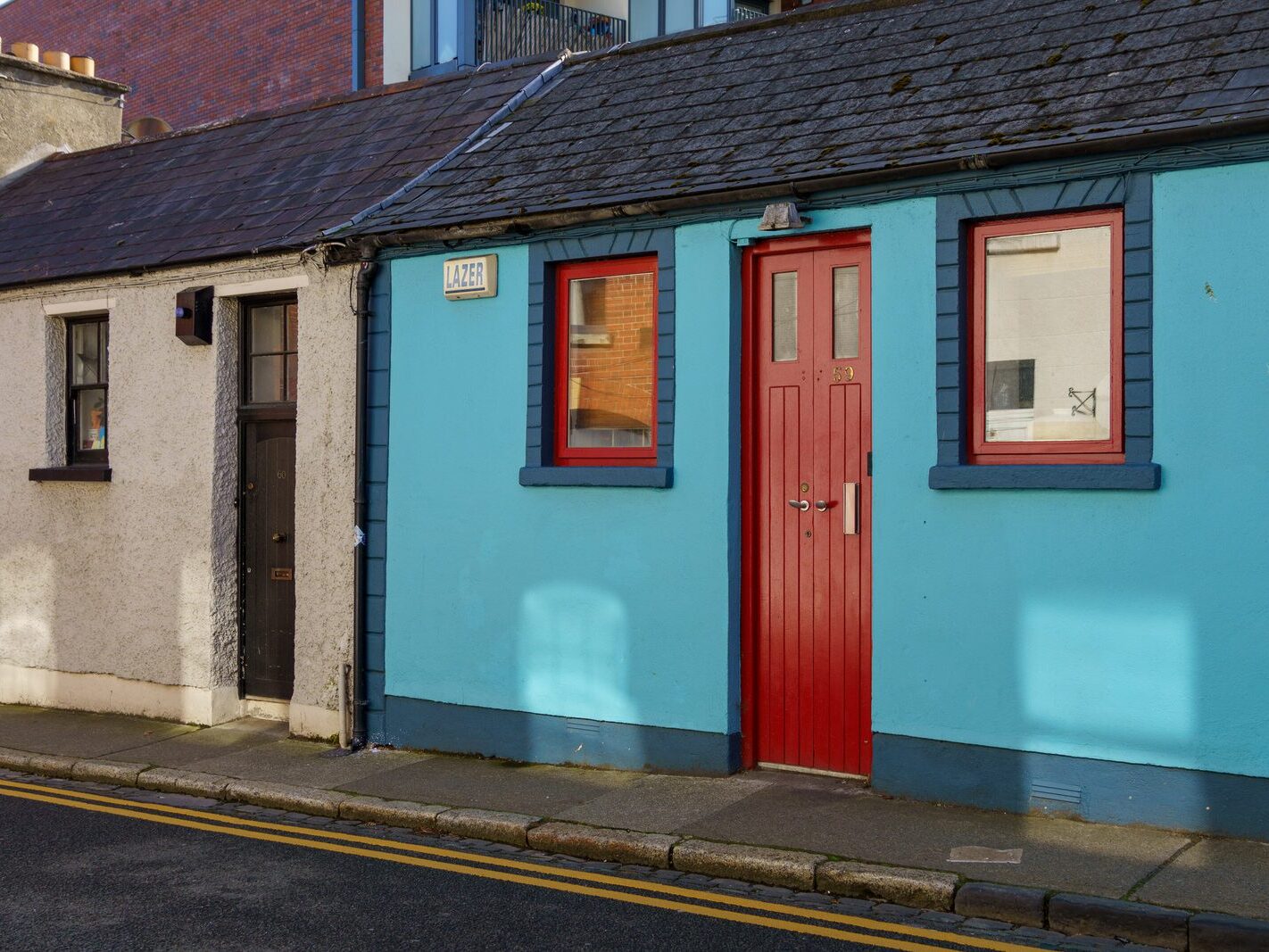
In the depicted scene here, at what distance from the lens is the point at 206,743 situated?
10484 millimetres

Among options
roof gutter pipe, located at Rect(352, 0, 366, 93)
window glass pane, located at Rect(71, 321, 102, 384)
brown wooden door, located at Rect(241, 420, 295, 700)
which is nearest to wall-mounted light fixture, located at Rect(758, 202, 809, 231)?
brown wooden door, located at Rect(241, 420, 295, 700)

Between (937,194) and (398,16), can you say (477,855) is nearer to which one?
(937,194)

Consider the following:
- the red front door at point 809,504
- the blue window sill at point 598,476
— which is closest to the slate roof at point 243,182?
the blue window sill at point 598,476

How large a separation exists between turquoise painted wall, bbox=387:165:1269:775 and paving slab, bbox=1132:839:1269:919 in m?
0.42

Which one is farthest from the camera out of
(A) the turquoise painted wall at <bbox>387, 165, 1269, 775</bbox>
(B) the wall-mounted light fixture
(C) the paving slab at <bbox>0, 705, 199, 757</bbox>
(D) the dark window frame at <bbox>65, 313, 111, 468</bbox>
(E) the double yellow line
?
(D) the dark window frame at <bbox>65, 313, 111, 468</bbox>

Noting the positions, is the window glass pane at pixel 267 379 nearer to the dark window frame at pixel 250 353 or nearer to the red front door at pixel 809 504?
the dark window frame at pixel 250 353

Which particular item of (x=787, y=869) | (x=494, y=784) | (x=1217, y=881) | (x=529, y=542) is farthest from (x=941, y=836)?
(x=529, y=542)

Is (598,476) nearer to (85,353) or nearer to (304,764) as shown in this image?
(304,764)

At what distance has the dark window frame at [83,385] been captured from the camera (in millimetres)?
12250

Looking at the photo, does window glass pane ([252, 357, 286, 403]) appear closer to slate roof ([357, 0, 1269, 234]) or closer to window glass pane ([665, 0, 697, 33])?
slate roof ([357, 0, 1269, 234])

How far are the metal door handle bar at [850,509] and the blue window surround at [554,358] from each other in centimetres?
114

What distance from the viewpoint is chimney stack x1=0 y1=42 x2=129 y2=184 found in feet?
48.9

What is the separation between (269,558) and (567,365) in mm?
3389

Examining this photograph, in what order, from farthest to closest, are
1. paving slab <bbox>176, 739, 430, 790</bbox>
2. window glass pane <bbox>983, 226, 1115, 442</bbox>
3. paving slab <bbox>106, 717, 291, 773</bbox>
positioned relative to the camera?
paving slab <bbox>106, 717, 291, 773</bbox> → paving slab <bbox>176, 739, 430, 790</bbox> → window glass pane <bbox>983, 226, 1115, 442</bbox>
